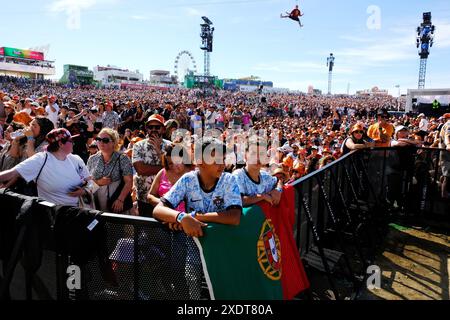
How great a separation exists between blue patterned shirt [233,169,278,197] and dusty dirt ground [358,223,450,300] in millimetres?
2122

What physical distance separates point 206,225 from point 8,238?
6.05 feet

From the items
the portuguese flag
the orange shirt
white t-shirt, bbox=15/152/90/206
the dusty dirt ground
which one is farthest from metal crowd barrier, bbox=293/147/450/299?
white t-shirt, bbox=15/152/90/206

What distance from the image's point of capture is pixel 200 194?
275cm

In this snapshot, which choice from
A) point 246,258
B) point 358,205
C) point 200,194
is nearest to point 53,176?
point 200,194

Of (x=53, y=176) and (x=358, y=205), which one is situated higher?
(x=53, y=176)

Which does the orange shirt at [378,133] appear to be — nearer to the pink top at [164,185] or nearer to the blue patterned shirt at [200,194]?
the pink top at [164,185]

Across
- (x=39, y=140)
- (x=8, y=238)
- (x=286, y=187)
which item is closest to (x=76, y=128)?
(x=39, y=140)

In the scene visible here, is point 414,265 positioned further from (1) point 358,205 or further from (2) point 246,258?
(2) point 246,258

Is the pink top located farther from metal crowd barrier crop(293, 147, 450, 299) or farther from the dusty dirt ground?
the dusty dirt ground

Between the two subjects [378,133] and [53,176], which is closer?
[53,176]

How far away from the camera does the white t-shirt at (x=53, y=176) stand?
3.42 m

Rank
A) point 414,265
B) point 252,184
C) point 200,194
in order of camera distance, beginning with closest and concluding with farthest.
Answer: point 200,194 < point 252,184 < point 414,265

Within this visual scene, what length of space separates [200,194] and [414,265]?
4110mm

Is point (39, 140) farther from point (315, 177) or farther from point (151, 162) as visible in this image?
point (315, 177)
